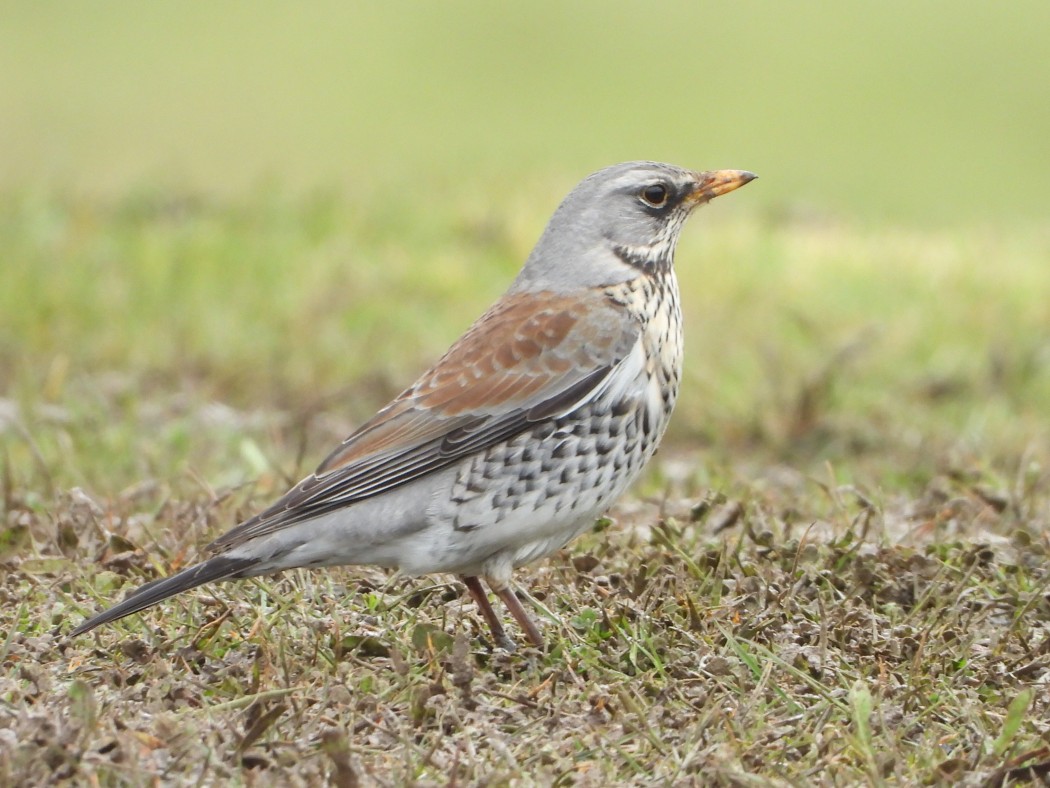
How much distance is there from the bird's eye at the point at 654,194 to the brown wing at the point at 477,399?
1.46 ft

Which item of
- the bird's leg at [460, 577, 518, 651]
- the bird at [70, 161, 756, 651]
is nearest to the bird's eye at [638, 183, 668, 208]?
the bird at [70, 161, 756, 651]

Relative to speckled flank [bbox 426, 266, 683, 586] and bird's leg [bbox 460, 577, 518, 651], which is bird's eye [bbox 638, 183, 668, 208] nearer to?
speckled flank [bbox 426, 266, 683, 586]

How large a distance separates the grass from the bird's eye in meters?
0.91

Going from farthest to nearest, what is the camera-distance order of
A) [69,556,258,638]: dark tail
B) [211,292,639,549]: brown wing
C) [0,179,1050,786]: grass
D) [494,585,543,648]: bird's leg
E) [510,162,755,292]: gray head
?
[510,162,755,292]: gray head
[211,292,639,549]: brown wing
[494,585,543,648]: bird's leg
[69,556,258,638]: dark tail
[0,179,1050,786]: grass

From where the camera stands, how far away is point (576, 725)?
377 centimetres

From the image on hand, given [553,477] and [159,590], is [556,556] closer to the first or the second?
[553,477]

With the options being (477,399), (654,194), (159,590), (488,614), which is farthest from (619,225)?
(159,590)

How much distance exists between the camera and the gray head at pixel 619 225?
4.89 m

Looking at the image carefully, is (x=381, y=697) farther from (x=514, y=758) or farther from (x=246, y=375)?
(x=246, y=375)

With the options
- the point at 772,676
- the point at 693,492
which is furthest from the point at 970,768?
the point at 693,492

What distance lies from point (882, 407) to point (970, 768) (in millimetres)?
4132

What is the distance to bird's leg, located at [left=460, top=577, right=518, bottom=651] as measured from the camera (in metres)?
4.30

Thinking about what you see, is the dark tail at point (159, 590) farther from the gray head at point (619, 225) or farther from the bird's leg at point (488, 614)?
the gray head at point (619, 225)

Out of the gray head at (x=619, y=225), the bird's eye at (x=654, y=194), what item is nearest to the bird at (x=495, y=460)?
the gray head at (x=619, y=225)
